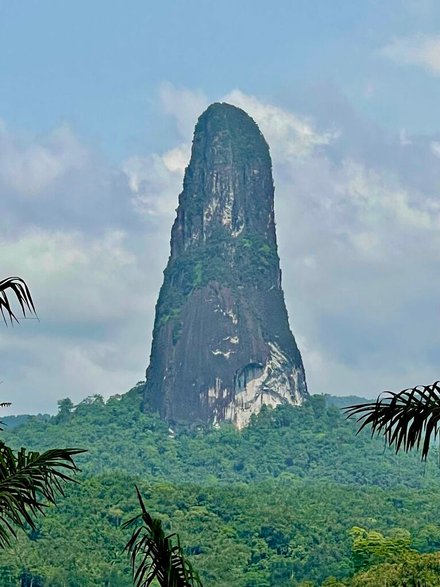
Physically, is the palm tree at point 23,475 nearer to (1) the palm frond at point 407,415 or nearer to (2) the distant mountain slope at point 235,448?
(1) the palm frond at point 407,415

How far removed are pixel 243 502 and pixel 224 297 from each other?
1153 inches

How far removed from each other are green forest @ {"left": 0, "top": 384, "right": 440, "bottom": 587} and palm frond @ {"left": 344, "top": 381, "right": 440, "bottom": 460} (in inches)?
1266

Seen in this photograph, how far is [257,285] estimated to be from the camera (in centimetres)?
11194

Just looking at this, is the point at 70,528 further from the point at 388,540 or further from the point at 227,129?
the point at 227,129

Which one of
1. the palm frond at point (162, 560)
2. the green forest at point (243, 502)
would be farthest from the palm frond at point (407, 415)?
the green forest at point (243, 502)

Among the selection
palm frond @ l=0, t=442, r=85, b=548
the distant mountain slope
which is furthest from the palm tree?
the distant mountain slope

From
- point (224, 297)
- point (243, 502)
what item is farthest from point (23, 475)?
point (224, 297)

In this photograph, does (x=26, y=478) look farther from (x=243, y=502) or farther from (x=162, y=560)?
(x=243, y=502)

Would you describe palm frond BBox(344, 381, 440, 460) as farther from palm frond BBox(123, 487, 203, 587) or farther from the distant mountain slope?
the distant mountain slope

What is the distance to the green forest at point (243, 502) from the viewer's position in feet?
221

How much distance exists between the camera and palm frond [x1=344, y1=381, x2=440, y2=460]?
570 centimetres

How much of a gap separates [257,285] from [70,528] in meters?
38.1

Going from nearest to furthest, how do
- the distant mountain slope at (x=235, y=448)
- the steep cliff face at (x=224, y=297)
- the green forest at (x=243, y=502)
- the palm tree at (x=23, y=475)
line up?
the palm tree at (x=23, y=475), the green forest at (x=243, y=502), the distant mountain slope at (x=235, y=448), the steep cliff face at (x=224, y=297)

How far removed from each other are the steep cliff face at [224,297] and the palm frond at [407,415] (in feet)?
339
